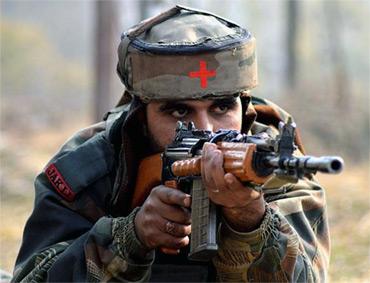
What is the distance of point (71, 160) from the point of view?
402cm

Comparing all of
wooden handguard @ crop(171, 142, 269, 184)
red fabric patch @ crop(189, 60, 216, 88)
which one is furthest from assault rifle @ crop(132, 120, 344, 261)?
red fabric patch @ crop(189, 60, 216, 88)

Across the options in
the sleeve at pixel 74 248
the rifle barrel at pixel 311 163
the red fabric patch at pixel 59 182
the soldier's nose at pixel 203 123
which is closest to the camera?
the rifle barrel at pixel 311 163

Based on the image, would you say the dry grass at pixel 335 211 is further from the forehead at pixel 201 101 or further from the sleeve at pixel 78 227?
the forehead at pixel 201 101

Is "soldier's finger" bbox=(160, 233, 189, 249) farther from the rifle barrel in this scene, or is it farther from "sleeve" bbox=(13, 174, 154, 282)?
the rifle barrel

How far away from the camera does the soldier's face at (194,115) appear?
12.1 feet

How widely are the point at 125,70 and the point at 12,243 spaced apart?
17.3 feet

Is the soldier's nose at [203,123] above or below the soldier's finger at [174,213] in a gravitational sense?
above

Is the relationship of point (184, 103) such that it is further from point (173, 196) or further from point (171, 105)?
point (173, 196)

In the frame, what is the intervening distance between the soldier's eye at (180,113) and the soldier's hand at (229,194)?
73 cm

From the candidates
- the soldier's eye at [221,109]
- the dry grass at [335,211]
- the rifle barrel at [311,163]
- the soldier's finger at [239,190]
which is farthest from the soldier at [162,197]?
the dry grass at [335,211]

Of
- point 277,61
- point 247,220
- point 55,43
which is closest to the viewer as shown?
point 247,220

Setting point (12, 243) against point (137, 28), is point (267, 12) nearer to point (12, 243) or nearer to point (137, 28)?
point (12, 243)

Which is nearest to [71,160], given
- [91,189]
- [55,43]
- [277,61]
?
[91,189]

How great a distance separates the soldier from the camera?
3.32 m
